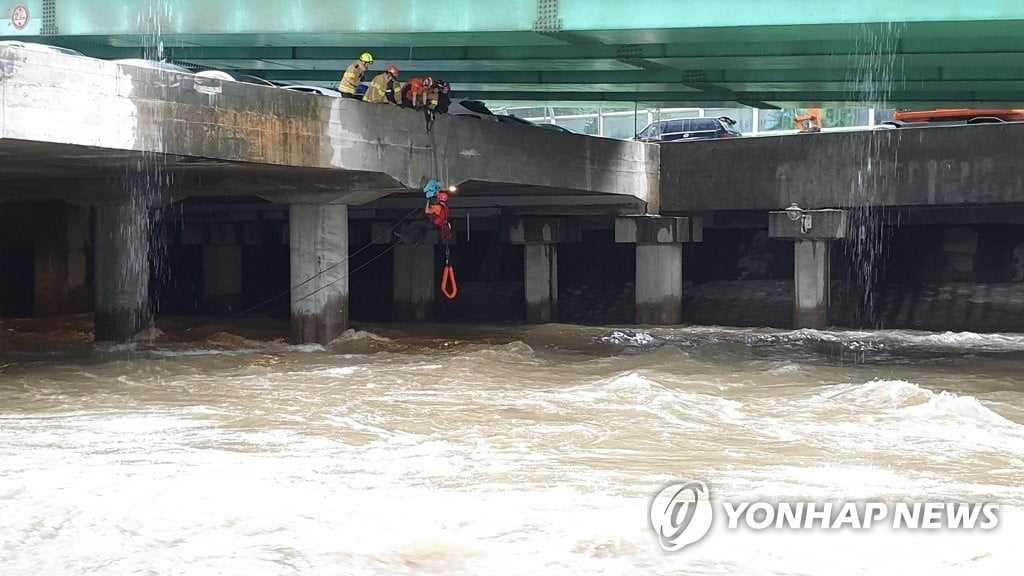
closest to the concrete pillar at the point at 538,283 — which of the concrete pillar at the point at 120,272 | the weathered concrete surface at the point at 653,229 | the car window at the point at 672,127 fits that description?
the weathered concrete surface at the point at 653,229

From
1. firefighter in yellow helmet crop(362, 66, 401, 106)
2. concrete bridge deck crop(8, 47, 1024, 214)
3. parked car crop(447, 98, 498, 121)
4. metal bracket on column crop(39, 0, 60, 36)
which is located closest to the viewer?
concrete bridge deck crop(8, 47, 1024, 214)

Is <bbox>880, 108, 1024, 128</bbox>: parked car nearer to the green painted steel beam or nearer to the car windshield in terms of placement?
the car windshield

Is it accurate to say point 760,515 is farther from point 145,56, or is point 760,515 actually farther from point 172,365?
point 145,56

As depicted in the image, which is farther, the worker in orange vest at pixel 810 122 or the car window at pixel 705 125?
the car window at pixel 705 125

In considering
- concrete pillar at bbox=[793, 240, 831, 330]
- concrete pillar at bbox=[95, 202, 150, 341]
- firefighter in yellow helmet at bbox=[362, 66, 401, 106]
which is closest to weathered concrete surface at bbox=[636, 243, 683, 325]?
concrete pillar at bbox=[793, 240, 831, 330]

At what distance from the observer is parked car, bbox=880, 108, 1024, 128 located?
26891 millimetres

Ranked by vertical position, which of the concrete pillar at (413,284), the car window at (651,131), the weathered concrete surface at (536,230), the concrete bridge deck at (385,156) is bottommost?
the concrete pillar at (413,284)

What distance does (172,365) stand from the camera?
20.1 meters

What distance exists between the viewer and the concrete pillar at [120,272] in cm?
2431

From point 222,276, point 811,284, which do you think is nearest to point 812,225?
point 811,284

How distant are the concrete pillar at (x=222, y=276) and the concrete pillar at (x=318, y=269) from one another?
12669 mm

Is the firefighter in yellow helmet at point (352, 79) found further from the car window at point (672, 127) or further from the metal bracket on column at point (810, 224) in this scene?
the car window at point (672, 127)

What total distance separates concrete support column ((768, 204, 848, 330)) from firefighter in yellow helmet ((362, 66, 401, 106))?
10.0 metres

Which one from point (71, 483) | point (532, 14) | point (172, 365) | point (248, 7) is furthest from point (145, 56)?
point (71, 483)
